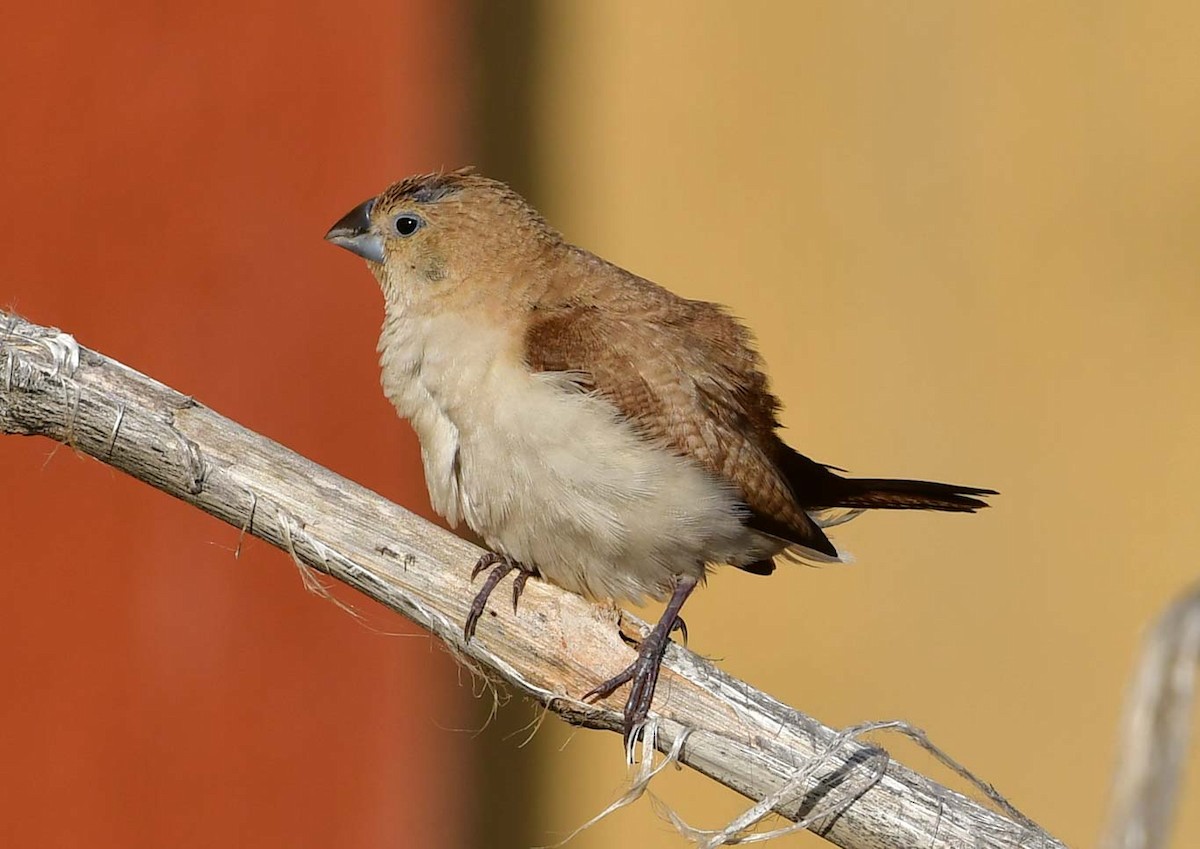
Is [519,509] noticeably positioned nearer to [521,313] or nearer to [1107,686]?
[521,313]

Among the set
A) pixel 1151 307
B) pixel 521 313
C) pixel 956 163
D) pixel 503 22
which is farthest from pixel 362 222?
pixel 1151 307

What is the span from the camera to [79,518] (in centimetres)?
394

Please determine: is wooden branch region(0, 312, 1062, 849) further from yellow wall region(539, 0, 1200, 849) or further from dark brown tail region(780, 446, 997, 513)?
yellow wall region(539, 0, 1200, 849)

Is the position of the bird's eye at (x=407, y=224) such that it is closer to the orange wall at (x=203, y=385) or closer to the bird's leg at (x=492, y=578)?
the bird's leg at (x=492, y=578)

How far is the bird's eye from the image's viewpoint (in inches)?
112

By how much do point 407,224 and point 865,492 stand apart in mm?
1014

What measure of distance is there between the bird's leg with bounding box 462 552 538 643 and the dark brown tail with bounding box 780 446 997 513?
2.12 feet

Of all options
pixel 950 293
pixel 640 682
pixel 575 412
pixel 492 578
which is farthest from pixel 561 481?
pixel 950 293

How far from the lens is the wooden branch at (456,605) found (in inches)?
76.2

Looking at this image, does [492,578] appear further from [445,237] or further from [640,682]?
[445,237]

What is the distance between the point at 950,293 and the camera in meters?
4.21

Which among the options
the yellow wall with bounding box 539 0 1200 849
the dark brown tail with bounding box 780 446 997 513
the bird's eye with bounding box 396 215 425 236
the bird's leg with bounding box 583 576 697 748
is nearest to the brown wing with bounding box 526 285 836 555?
the dark brown tail with bounding box 780 446 997 513

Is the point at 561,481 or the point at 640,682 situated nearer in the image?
the point at 640,682

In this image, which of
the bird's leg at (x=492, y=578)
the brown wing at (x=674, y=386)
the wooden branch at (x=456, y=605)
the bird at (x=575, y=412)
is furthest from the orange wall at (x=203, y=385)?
the wooden branch at (x=456, y=605)
